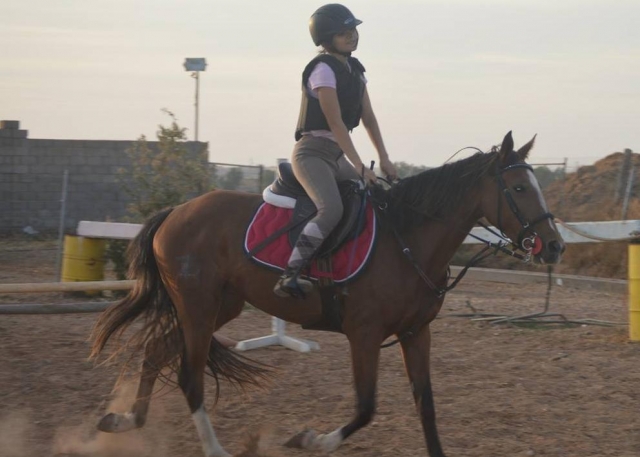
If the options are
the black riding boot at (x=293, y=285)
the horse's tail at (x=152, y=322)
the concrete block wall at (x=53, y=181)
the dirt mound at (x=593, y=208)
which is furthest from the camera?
the concrete block wall at (x=53, y=181)

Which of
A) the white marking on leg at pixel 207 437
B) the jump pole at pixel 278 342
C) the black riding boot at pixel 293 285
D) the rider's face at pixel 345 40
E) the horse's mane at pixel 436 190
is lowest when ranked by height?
the white marking on leg at pixel 207 437

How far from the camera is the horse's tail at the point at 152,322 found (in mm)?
6543

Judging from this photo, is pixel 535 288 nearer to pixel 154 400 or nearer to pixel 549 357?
pixel 549 357

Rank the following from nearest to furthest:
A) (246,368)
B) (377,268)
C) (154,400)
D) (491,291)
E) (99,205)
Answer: (377,268) < (246,368) < (154,400) < (491,291) < (99,205)

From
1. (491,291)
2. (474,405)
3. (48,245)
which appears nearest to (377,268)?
(474,405)

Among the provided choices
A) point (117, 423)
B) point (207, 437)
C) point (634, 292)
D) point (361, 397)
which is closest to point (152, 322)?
point (117, 423)

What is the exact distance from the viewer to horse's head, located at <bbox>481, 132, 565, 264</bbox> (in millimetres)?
5414

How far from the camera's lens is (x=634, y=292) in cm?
879

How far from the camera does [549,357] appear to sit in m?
8.36

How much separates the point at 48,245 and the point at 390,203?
565 inches

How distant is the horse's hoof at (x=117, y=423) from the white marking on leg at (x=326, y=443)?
4.71 ft

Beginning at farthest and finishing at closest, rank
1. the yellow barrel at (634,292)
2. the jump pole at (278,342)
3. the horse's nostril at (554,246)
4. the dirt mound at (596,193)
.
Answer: the dirt mound at (596,193), the yellow barrel at (634,292), the jump pole at (278,342), the horse's nostril at (554,246)

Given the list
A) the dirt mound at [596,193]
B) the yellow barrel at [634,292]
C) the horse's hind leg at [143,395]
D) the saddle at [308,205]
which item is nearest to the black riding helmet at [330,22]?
the saddle at [308,205]

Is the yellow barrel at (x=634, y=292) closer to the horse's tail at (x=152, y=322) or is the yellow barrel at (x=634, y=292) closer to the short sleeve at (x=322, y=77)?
the horse's tail at (x=152, y=322)
